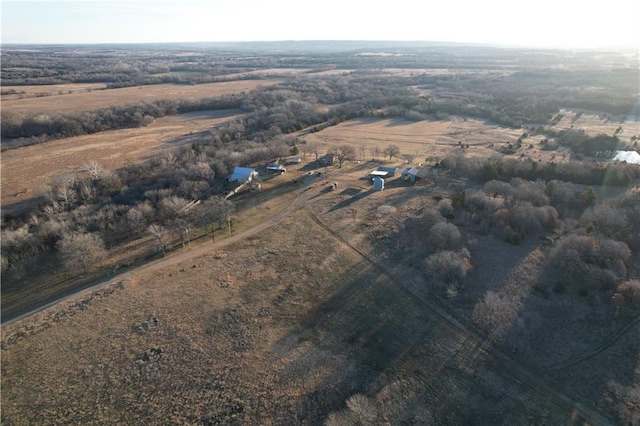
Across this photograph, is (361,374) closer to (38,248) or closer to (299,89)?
(38,248)

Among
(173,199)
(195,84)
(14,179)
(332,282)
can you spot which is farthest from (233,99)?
(332,282)

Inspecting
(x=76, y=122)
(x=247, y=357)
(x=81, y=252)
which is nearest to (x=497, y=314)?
(x=247, y=357)

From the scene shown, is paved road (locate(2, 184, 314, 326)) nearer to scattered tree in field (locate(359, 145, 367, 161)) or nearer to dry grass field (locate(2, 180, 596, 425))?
dry grass field (locate(2, 180, 596, 425))

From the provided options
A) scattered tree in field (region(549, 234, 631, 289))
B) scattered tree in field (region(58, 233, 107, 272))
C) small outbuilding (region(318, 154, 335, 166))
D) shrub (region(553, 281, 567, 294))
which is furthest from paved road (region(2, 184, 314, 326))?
scattered tree in field (region(549, 234, 631, 289))

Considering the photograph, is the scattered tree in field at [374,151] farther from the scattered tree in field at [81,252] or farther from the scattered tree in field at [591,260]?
the scattered tree in field at [81,252]

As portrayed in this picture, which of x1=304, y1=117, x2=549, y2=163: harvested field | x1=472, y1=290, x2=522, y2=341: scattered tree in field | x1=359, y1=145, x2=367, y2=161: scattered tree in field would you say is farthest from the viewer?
x1=304, y1=117, x2=549, y2=163: harvested field

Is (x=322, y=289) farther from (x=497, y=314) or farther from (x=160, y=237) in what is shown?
(x=160, y=237)
